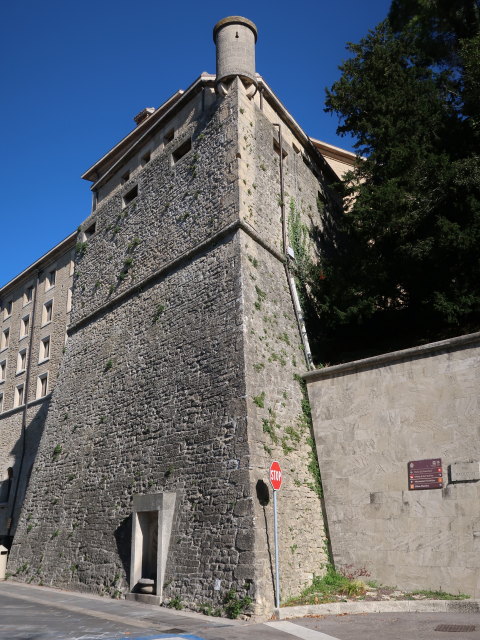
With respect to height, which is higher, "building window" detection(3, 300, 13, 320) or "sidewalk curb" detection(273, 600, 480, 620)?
"building window" detection(3, 300, 13, 320)

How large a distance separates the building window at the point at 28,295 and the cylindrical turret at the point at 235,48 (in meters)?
18.9

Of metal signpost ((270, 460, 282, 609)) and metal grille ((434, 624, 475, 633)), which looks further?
metal signpost ((270, 460, 282, 609))

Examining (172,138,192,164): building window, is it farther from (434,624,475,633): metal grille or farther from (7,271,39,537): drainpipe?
(7,271,39,537): drainpipe

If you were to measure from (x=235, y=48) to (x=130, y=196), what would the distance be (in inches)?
244

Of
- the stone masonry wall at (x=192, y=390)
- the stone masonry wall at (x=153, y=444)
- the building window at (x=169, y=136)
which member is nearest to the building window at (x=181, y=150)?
the stone masonry wall at (x=192, y=390)

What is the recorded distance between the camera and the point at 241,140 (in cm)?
1584

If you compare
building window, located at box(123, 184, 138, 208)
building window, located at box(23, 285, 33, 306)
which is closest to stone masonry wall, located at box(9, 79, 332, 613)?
building window, located at box(123, 184, 138, 208)

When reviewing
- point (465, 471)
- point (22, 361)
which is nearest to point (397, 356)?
point (465, 471)

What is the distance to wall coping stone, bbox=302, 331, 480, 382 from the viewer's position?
11648 mm

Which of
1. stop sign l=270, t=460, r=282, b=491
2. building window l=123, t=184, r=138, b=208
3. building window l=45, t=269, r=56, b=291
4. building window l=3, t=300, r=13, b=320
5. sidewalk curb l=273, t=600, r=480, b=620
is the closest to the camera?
sidewalk curb l=273, t=600, r=480, b=620

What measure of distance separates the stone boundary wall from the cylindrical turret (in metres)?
9.46

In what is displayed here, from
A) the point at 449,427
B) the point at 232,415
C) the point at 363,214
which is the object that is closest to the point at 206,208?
the point at 363,214

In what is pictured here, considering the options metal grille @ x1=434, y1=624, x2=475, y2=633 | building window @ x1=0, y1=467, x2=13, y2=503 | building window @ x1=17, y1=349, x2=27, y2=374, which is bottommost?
metal grille @ x1=434, y1=624, x2=475, y2=633

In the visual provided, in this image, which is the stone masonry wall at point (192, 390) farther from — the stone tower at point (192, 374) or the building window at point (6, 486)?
the building window at point (6, 486)
